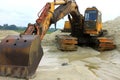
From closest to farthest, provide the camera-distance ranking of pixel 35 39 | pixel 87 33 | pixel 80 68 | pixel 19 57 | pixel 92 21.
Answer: pixel 19 57 < pixel 35 39 < pixel 80 68 < pixel 92 21 < pixel 87 33

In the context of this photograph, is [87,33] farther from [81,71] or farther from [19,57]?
[19,57]

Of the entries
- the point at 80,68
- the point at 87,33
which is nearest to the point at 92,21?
the point at 87,33

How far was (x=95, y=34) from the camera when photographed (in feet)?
68.4

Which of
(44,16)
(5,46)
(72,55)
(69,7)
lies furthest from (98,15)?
(5,46)

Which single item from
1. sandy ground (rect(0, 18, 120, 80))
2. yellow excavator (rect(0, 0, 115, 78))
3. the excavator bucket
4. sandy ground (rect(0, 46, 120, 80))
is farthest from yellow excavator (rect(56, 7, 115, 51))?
the excavator bucket

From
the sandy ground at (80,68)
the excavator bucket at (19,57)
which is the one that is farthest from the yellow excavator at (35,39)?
the sandy ground at (80,68)

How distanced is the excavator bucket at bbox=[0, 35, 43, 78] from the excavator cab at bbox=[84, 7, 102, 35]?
1056cm

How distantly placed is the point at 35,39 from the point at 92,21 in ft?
35.2

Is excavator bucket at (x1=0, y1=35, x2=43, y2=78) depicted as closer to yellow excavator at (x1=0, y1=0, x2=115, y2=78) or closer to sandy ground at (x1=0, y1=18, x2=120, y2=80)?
yellow excavator at (x1=0, y1=0, x2=115, y2=78)

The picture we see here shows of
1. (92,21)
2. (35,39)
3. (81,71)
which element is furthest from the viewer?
(92,21)

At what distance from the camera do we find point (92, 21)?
2053cm

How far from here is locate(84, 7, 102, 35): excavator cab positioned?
20438mm

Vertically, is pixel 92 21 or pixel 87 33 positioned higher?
pixel 92 21

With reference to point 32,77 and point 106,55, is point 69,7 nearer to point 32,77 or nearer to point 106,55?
point 106,55
